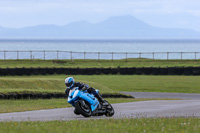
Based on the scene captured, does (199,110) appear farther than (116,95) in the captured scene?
No

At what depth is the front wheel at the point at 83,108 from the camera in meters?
15.2

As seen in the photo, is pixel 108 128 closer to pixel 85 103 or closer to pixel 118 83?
pixel 85 103

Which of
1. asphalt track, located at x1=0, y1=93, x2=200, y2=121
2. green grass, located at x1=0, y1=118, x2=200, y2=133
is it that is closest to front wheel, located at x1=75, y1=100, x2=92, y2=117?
asphalt track, located at x1=0, y1=93, x2=200, y2=121

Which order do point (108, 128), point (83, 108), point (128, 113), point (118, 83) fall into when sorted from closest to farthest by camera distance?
point (108, 128) → point (83, 108) → point (128, 113) → point (118, 83)

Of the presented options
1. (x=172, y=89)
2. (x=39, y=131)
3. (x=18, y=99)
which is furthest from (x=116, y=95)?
(x=39, y=131)

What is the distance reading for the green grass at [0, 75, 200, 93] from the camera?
28250 millimetres

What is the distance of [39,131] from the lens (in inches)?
441

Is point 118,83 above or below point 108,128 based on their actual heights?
below

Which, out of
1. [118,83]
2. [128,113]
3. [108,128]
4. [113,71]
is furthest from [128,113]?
[113,71]

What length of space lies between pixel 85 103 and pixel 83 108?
184 millimetres

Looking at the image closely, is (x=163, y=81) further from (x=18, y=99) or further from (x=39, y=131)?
(x=39, y=131)

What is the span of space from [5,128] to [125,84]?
2995 centimetres

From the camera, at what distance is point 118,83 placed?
4231cm

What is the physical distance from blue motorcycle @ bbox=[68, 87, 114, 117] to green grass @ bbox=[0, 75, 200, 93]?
393 inches
